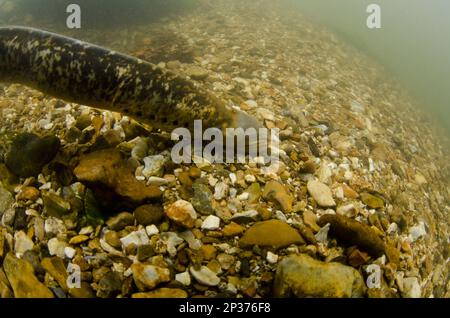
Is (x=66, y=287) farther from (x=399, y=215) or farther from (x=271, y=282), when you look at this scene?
(x=399, y=215)

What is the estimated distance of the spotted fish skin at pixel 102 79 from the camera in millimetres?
3328

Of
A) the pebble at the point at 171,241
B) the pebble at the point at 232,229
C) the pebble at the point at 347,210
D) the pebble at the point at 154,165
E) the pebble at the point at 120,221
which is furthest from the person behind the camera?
the pebble at the point at 347,210

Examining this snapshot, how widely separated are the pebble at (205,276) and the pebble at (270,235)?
1.34ft

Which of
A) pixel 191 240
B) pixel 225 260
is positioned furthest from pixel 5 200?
pixel 225 260

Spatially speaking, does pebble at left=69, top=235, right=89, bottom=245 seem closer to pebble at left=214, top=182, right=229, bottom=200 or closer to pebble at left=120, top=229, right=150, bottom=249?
pebble at left=120, top=229, right=150, bottom=249

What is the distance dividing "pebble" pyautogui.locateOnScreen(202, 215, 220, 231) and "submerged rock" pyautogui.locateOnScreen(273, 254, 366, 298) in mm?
709

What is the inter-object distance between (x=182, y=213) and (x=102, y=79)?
160cm

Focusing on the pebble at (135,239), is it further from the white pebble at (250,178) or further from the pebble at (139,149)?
the white pebble at (250,178)

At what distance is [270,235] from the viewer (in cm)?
301

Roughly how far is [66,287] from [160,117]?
1.88 metres

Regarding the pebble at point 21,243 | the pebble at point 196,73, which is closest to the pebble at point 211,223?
the pebble at point 21,243

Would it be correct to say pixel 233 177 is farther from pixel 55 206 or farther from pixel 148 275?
pixel 55 206

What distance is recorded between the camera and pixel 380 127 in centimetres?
689

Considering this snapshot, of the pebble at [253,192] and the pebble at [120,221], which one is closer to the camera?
the pebble at [120,221]
